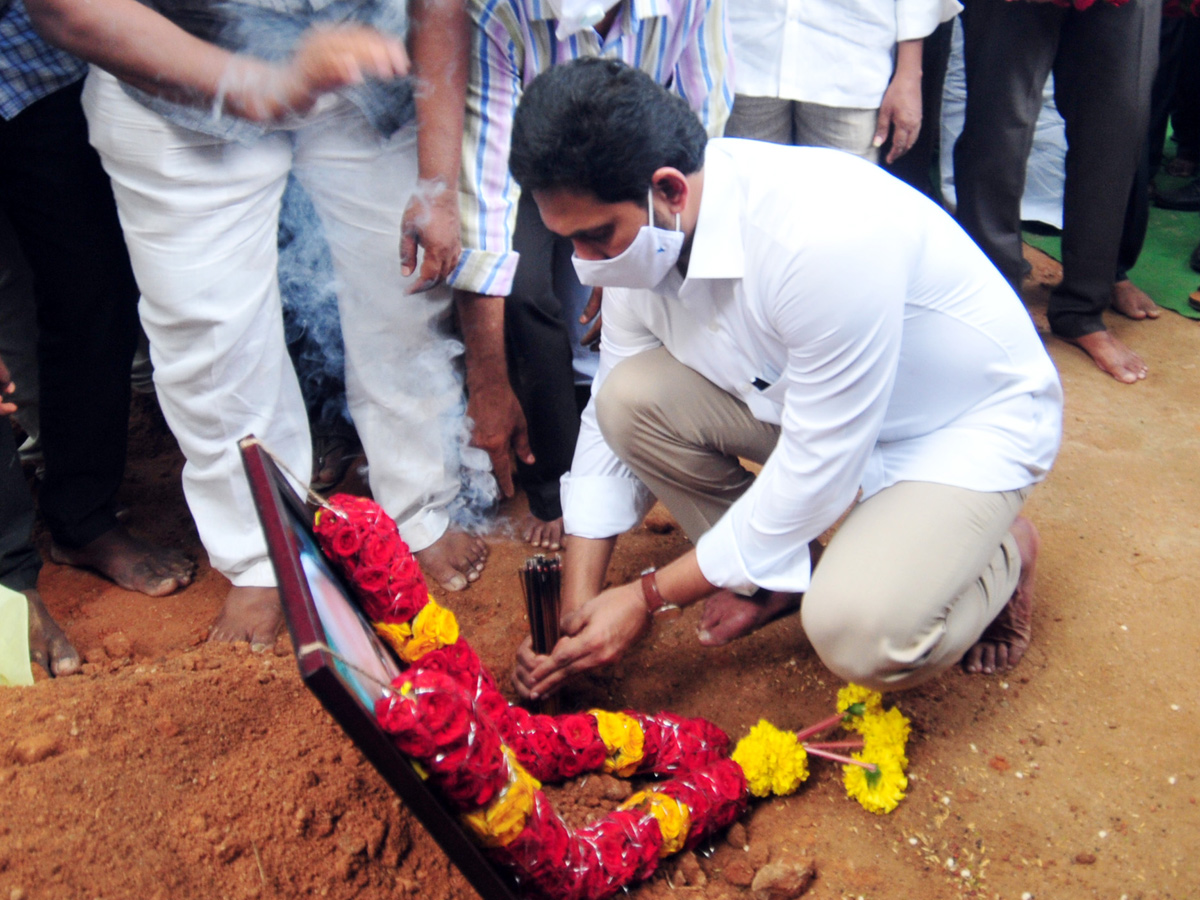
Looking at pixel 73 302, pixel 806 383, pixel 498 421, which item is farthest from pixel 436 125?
pixel 806 383

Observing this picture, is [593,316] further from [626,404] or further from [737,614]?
[737,614]

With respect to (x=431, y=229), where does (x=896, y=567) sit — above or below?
Answer: below

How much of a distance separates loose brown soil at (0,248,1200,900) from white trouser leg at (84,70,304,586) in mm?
496

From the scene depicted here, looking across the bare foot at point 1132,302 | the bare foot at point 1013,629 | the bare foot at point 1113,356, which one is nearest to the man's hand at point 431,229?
the bare foot at point 1013,629

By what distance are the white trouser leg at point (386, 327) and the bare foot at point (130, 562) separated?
0.66 meters

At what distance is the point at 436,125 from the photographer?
237 cm

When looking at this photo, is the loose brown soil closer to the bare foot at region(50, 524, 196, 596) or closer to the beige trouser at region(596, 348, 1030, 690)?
the bare foot at region(50, 524, 196, 596)

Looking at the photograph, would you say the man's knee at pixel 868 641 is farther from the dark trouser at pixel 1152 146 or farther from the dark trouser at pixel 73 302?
the dark trouser at pixel 1152 146

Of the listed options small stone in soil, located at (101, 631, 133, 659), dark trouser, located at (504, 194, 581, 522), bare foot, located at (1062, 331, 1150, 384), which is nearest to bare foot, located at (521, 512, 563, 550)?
dark trouser, located at (504, 194, 581, 522)

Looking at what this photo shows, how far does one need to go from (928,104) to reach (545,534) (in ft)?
7.40

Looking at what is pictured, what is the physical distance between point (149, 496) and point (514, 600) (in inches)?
57.2

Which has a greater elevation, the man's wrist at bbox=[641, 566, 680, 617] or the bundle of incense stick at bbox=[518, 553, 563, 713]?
the man's wrist at bbox=[641, 566, 680, 617]

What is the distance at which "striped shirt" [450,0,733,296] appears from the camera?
239 cm

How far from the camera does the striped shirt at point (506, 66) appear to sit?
94.0 inches
